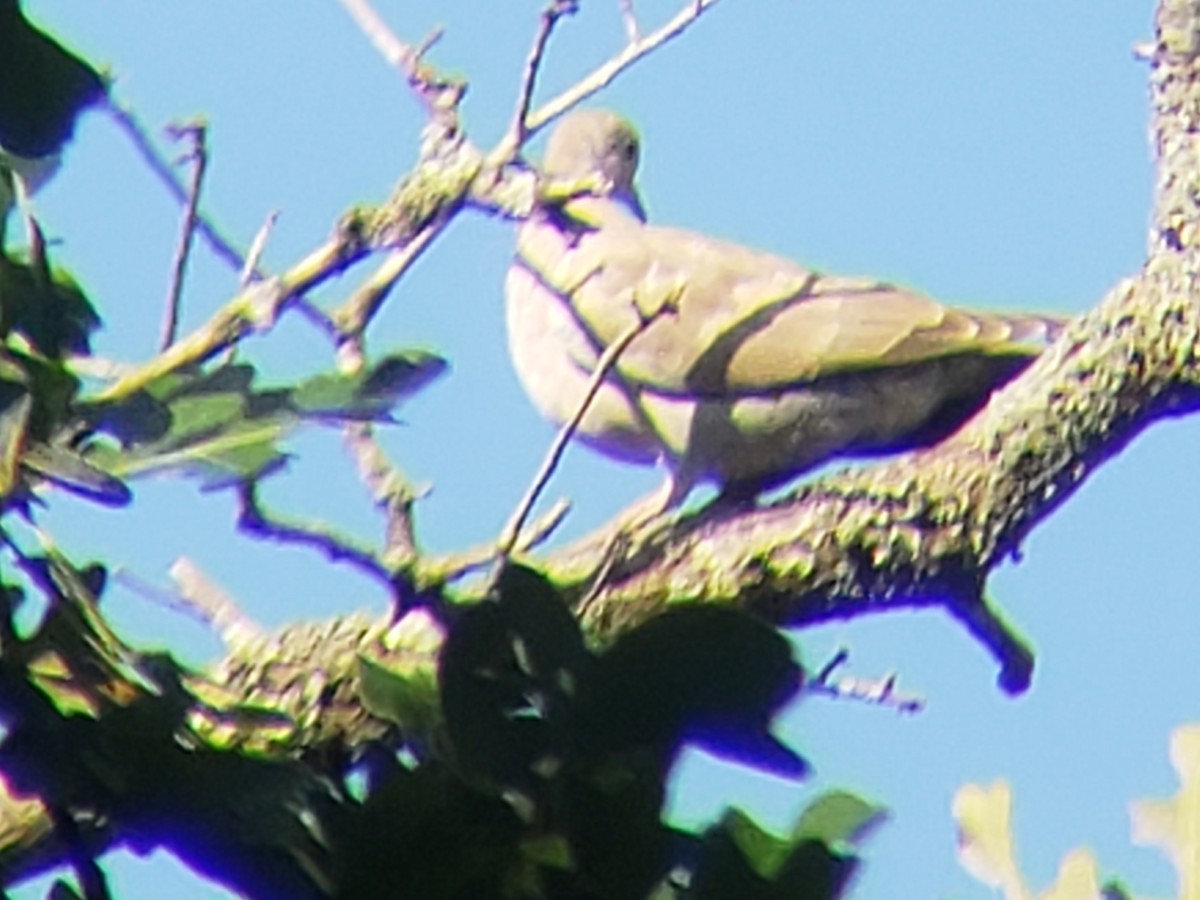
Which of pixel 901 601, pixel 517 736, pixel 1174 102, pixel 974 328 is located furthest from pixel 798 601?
pixel 974 328

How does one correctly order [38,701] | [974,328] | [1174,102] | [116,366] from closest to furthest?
[38,701], [116,366], [1174,102], [974,328]

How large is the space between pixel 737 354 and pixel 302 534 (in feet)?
8.18

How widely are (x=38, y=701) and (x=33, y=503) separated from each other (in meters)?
0.11

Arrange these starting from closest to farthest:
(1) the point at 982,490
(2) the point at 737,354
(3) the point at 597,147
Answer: (1) the point at 982,490 → (2) the point at 737,354 → (3) the point at 597,147

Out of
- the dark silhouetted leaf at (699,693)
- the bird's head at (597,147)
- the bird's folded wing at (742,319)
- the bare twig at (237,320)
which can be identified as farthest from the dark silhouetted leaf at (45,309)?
the bird's head at (597,147)

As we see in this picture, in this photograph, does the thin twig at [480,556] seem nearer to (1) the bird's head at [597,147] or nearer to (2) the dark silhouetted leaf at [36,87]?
(2) the dark silhouetted leaf at [36,87]

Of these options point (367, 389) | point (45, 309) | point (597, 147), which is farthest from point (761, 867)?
point (597, 147)

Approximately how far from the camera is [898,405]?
392cm

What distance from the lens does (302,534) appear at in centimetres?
186

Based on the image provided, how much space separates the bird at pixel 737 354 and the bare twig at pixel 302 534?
1.61m

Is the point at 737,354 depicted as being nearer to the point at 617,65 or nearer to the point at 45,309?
the point at 617,65

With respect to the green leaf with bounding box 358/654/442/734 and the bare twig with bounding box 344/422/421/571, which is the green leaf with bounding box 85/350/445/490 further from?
the bare twig with bounding box 344/422/421/571

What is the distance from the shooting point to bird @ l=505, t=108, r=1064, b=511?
3859mm

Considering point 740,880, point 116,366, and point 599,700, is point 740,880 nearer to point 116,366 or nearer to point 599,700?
point 599,700
